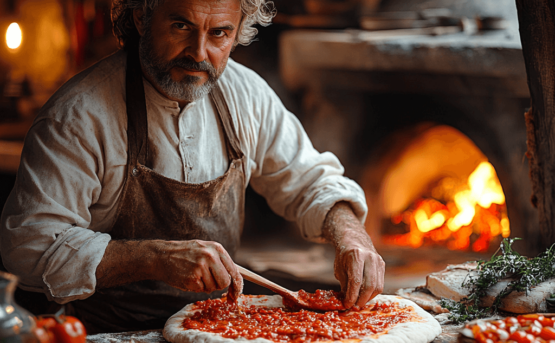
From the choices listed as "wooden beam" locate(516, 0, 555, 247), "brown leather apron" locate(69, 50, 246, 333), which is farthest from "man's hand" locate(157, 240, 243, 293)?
"wooden beam" locate(516, 0, 555, 247)

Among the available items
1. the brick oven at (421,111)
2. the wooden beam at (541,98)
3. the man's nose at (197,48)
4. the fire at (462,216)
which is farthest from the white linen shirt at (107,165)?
the fire at (462,216)

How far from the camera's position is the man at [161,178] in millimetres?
1860

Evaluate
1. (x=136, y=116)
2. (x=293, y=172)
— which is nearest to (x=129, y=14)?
(x=136, y=116)

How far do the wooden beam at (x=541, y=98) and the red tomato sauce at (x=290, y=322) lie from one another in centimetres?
88

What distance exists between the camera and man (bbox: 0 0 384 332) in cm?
186

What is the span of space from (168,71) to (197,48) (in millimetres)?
161

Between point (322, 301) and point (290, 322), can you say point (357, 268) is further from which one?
point (290, 322)

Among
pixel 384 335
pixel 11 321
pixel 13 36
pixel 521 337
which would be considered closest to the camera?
pixel 11 321

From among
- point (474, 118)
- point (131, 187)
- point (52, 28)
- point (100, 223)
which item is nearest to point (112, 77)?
point (131, 187)

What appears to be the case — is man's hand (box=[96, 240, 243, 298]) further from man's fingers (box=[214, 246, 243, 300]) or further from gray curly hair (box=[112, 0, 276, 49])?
gray curly hair (box=[112, 0, 276, 49])

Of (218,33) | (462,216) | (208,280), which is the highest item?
(218,33)

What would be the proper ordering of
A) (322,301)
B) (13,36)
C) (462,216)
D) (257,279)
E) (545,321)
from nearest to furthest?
1. (545,321)
2. (257,279)
3. (322,301)
4. (462,216)
5. (13,36)

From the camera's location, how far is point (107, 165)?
2.04 metres

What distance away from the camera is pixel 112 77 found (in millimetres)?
2164
